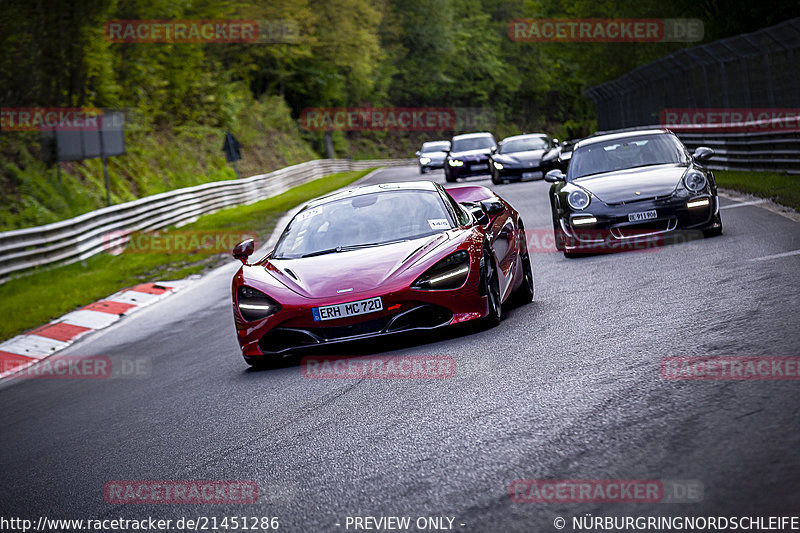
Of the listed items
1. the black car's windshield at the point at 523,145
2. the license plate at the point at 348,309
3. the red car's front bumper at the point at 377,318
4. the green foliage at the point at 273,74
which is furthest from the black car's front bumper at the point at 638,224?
the black car's windshield at the point at 523,145

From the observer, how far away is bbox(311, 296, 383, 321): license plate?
7184 mm

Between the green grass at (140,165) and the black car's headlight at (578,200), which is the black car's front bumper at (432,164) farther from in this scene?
the black car's headlight at (578,200)

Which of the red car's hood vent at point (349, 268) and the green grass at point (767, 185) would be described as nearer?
the red car's hood vent at point (349, 268)

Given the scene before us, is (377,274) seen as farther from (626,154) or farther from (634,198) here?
(626,154)

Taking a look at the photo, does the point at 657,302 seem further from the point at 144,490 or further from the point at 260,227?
the point at 260,227

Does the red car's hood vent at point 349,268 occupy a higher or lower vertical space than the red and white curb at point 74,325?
higher

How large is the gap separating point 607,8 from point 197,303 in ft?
119

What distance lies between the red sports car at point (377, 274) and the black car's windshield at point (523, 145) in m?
18.8

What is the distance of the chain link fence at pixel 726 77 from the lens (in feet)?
66.0

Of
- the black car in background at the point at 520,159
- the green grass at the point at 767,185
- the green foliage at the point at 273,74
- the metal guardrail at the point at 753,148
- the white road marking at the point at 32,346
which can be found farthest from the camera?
the black car in background at the point at 520,159

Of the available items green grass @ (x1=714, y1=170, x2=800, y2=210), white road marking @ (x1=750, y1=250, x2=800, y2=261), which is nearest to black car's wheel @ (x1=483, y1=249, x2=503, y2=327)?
white road marking @ (x1=750, y1=250, x2=800, y2=261)

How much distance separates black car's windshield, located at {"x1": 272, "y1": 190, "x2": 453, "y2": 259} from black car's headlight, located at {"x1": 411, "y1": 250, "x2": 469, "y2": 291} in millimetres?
704

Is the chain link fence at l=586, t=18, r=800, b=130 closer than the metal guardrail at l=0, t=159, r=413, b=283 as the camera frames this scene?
No

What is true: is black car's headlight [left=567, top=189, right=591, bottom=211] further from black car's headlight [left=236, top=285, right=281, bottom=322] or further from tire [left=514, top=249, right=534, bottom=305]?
black car's headlight [left=236, top=285, right=281, bottom=322]
